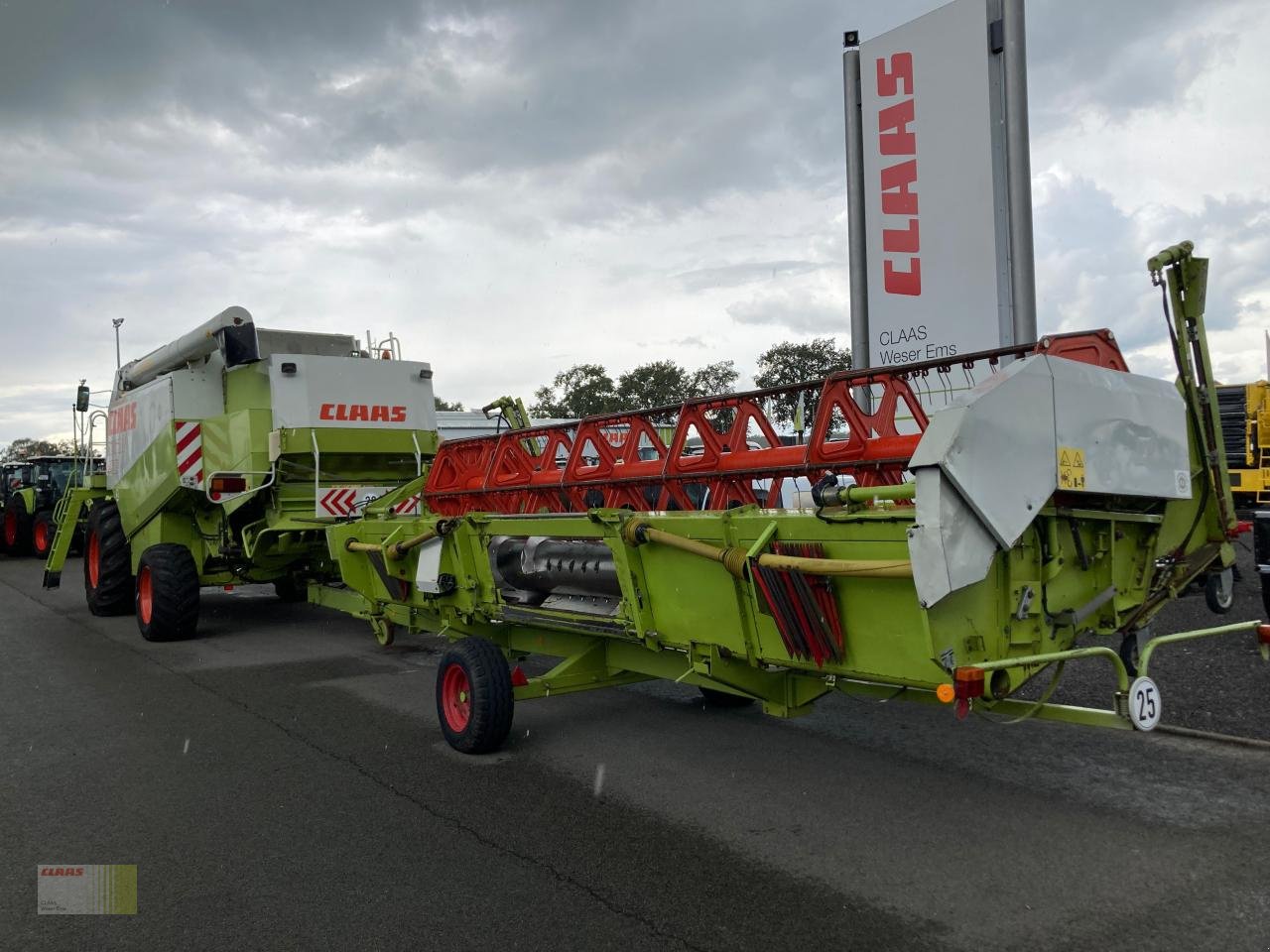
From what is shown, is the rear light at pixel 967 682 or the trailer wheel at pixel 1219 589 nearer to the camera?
the rear light at pixel 967 682

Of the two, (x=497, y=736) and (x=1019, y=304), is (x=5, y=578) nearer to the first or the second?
(x=497, y=736)

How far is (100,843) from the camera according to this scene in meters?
4.19

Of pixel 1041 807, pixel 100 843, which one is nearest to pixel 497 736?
pixel 100 843

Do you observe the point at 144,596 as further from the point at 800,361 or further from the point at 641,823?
the point at 800,361

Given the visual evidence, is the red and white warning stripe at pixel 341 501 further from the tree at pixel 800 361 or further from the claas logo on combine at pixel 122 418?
the tree at pixel 800 361

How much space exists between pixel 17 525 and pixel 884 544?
2319 cm

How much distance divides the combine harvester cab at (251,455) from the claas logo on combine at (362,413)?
0.01 metres

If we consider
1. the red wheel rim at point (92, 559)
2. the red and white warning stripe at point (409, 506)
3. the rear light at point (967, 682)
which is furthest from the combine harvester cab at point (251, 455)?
the rear light at point (967, 682)

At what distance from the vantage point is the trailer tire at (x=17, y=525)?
69.7ft

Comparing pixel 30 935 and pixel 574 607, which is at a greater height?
pixel 574 607

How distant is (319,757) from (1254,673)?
6.23 meters

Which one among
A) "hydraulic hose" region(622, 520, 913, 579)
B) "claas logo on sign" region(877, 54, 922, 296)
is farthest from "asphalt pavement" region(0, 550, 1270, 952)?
"claas logo on sign" region(877, 54, 922, 296)

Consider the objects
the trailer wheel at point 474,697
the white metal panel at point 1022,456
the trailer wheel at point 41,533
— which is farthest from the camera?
the trailer wheel at point 41,533

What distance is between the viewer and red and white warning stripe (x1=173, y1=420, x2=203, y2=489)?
9578 millimetres
